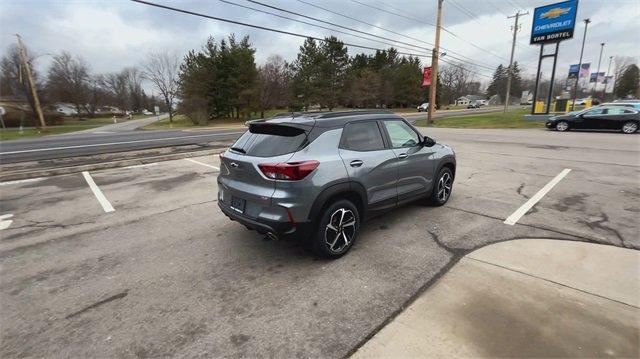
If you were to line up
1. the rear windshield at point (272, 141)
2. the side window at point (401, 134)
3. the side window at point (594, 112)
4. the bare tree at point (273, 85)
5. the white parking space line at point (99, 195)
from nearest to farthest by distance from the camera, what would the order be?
1. the rear windshield at point (272, 141)
2. the side window at point (401, 134)
3. the white parking space line at point (99, 195)
4. the side window at point (594, 112)
5. the bare tree at point (273, 85)

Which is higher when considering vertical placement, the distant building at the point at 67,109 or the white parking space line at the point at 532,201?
the distant building at the point at 67,109

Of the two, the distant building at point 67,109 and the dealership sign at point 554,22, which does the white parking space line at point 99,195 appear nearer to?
the dealership sign at point 554,22

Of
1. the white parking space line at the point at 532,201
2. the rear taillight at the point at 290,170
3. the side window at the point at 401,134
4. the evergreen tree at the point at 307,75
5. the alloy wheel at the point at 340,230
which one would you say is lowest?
the white parking space line at the point at 532,201

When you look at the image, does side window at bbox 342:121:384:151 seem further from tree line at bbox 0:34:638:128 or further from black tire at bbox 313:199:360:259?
tree line at bbox 0:34:638:128

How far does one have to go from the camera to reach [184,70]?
38969mm

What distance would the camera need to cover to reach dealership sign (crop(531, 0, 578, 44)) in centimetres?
2292

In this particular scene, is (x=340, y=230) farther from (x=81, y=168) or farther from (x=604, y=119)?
(x=604, y=119)

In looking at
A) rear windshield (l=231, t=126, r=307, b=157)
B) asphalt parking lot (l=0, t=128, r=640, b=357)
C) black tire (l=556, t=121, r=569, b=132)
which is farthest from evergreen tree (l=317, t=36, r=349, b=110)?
rear windshield (l=231, t=126, r=307, b=157)

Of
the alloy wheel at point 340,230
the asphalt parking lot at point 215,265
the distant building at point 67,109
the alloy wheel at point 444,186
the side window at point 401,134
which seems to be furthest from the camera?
the distant building at point 67,109

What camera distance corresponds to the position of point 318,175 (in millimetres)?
3467

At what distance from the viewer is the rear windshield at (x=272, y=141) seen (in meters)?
3.61

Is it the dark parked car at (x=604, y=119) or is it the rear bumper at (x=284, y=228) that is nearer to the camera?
the rear bumper at (x=284, y=228)

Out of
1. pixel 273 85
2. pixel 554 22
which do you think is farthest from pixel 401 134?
pixel 273 85

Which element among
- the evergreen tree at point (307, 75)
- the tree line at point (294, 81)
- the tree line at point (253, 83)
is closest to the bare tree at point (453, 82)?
the tree line at point (253, 83)
